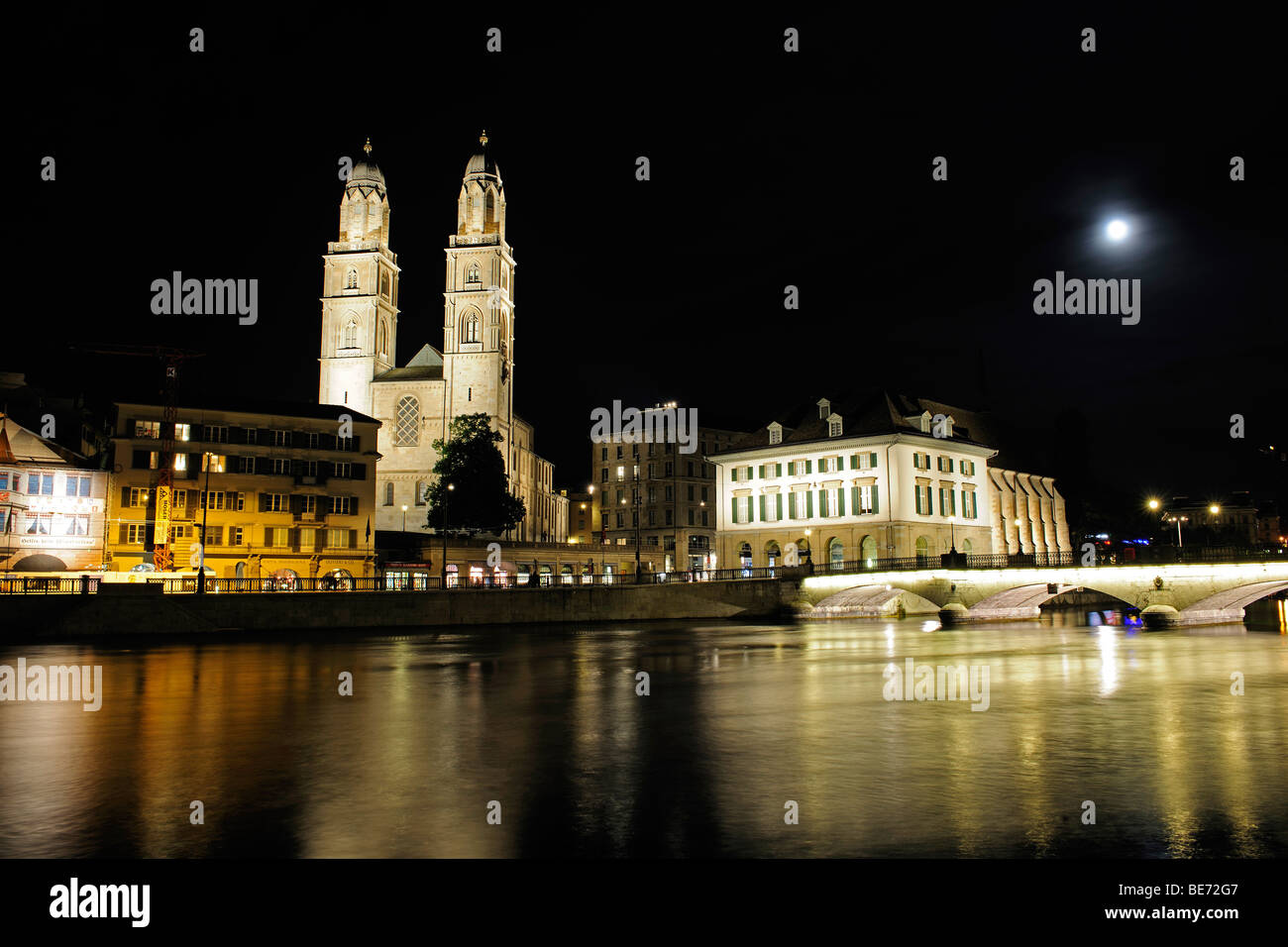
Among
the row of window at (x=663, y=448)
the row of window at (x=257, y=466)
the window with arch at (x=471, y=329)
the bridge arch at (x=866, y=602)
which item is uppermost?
the window with arch at (x=471, y=329)

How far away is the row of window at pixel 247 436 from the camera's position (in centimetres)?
6519

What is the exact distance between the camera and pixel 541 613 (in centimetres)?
5850

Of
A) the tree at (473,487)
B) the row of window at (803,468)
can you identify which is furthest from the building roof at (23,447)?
the row of window at (803,468)

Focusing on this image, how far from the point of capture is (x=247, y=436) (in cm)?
6819

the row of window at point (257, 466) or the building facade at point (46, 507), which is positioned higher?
the row of window at point (257, 466)

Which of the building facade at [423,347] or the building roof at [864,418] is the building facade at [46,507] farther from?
the building roof at [864,418]

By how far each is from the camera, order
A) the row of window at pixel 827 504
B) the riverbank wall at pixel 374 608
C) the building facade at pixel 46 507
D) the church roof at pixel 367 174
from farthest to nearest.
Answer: the church roof at pixel 367 174
the row of window at pixel 827 504
the building facade at pixel 46 507
the riverbank wall at pixel 374 608

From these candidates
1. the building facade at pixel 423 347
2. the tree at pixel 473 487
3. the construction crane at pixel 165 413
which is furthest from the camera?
the building facade at pixel 423 347

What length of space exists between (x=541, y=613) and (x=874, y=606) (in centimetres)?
2213

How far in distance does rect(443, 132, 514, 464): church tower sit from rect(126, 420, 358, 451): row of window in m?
34.2

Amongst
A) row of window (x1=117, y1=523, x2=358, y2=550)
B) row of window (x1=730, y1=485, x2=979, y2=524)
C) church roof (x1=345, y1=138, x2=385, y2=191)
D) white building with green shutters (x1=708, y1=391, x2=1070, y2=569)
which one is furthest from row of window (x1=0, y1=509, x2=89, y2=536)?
church roof (x1=345, y1=138, x2=385, y2=191)

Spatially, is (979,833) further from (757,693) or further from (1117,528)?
(1117,528)

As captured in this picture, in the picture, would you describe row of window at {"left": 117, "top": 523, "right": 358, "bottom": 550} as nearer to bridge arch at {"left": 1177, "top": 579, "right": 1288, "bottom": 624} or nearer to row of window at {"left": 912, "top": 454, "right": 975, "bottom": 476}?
row of window at {"left": 912, "top": 454, "right": 975, "bottom": 476}

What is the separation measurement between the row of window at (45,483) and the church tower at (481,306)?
155ft
